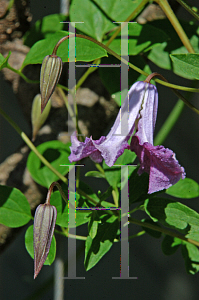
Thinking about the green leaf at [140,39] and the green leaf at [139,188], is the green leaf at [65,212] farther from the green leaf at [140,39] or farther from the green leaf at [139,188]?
the green leaf at [140,39]

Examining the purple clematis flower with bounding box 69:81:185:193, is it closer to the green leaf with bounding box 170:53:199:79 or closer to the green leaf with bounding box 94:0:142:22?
the green leaf with bounding box 170:53:199:79

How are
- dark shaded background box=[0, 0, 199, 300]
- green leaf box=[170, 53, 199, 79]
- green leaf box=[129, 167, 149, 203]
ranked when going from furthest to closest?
dark shaded background box=[0, 0, 199, 300], green leaf box=[129, 167, 149, 203], green leaf box=[170, 53, 199, 79]

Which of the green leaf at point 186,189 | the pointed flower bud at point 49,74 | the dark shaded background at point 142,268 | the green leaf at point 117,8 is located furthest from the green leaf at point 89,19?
the dark shaded background at point 142,268

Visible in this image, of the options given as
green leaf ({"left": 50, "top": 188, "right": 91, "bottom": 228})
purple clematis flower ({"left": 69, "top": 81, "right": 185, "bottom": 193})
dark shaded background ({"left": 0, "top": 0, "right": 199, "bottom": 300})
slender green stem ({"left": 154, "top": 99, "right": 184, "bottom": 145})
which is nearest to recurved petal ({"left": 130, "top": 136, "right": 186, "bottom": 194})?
purple clematis flower ({"left": 69, "top": 81, "right": 185, "bottom": 193})

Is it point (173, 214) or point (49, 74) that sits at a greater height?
point (49, 74)

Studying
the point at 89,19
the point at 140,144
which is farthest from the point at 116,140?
the point at 89,19

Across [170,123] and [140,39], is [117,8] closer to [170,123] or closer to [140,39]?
[140,39]
